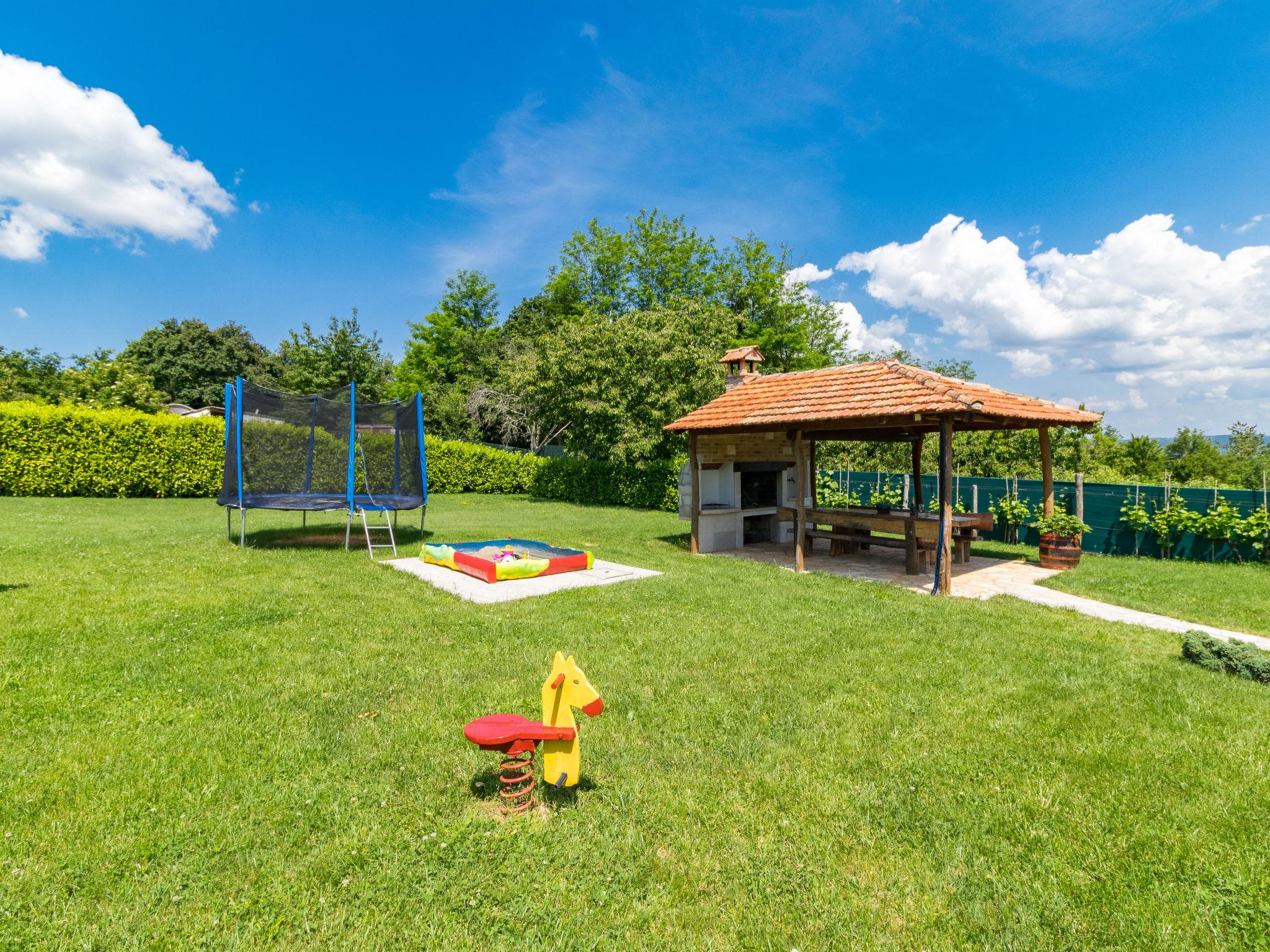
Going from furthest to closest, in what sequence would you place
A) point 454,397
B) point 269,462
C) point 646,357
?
point 454,397 → point 646,357 → point 269,462

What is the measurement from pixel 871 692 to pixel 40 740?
4.92m

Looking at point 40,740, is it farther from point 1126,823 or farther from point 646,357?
point 646,357

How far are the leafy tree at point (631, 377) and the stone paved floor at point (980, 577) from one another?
7.16 metres

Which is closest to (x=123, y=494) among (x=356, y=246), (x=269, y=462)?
(x=269, y=462)

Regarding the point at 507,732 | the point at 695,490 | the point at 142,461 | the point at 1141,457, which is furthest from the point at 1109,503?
the point at 142,461

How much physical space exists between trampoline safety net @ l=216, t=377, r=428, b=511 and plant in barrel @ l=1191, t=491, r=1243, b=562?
12.5 metres

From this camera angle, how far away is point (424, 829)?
8.54 feet

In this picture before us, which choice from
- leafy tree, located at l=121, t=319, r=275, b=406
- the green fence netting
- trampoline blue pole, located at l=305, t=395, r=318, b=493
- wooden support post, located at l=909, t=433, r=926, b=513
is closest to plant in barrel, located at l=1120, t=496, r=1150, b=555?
the green fence netting

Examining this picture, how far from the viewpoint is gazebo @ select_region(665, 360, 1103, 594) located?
739 cm

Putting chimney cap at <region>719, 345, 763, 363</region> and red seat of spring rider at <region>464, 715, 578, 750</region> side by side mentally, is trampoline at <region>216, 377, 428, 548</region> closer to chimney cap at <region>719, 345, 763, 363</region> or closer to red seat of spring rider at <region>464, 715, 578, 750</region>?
chimney cap at <region>719, 345, 763, 363</region>

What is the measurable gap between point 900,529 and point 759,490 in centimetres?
353

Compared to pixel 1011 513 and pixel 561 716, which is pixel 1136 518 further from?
pixel 561 716

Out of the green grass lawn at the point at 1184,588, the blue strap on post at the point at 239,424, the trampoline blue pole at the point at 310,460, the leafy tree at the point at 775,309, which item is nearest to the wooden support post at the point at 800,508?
the green grass lawn at the point at 1184,588

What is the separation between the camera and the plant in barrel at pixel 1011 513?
1143 cm
